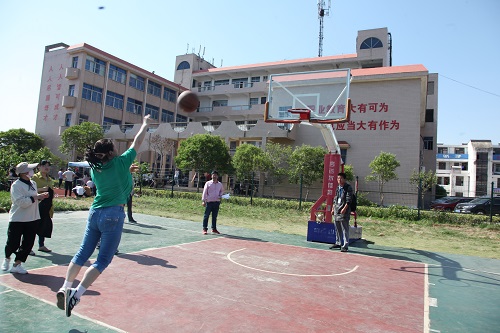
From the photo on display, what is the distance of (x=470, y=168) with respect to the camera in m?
67.2

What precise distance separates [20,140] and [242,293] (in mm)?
41203

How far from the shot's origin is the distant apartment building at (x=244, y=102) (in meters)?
28.1

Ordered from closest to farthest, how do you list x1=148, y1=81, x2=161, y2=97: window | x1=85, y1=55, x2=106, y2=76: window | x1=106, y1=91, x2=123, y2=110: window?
x1=85, y1=55, x2=106, y2=76: window, x1=106, y1=91, x2=123, y2=110: window, x1=148, y1=81, x2=161, y2=97: window

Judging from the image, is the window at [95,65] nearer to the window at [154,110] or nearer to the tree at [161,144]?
the window at [154,110]

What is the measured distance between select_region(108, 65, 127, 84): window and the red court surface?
38962 mm

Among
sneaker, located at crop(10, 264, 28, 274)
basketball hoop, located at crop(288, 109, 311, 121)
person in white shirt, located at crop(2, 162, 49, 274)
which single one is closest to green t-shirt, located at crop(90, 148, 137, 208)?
person in white shirt, located at crop(2, 162, 49, 274)

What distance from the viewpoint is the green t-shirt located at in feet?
12.2

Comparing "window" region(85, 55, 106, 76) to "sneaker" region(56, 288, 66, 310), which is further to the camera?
"window" region(85, 55, 106, 76)

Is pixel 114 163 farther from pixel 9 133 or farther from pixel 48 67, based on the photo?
pixel 48 67

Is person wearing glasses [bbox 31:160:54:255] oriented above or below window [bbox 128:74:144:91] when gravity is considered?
below

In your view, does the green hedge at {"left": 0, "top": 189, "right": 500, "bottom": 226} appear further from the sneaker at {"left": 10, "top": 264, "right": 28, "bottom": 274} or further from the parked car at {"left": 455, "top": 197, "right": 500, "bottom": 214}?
the sneaker at {"left": 10, "top": 264, "right": 28, "bottom": 274}

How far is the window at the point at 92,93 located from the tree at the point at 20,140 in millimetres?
7221

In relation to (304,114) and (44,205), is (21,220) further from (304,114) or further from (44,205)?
(304,114)

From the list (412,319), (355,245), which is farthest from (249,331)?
(355,245)
